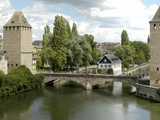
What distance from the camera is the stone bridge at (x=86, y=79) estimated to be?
37.7 meters

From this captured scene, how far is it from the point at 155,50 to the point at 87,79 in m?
8.13

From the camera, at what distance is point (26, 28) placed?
1794 inches

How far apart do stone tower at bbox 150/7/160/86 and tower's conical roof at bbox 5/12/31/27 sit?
1600 cm

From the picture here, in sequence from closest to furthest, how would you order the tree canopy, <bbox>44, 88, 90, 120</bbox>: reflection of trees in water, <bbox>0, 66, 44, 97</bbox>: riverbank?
<bbox>44, 88, 90, 120</bbox>: reflection of trees in water < <bbox>0, 66, 44, 97</bbox>: riverbank < the tree canopy

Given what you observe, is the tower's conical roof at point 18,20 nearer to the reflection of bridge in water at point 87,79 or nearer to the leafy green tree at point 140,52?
the reflection of bridge in water at point 87,79

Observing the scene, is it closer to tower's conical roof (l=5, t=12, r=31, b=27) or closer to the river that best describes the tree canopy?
tower's conical roof (l=5, t=12, r=31, b=27)

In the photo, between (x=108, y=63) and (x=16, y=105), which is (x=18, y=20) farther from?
(x=16, y=105)

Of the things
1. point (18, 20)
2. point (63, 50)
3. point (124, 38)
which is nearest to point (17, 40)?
point (18, 20)

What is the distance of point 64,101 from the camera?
3288 cm

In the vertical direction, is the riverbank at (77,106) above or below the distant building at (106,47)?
below

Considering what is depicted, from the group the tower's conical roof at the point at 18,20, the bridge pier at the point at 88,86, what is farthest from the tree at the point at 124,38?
the bridge pier at the point at 88,86

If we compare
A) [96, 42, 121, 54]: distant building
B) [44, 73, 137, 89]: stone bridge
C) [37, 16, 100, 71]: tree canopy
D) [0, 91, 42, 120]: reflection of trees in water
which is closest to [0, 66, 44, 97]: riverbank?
[0, 91, 42, 120]: reflection of trees in water

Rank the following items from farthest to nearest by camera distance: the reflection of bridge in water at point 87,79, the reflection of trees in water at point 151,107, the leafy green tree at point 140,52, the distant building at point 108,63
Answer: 1. the leafy green tree at point 140,52
2. the distant building at point 108,63
3. the reflection of bridge in water at point 87,79
4. the reflection of trees in water at point 151,107

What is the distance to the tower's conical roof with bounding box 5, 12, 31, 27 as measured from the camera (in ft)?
147
